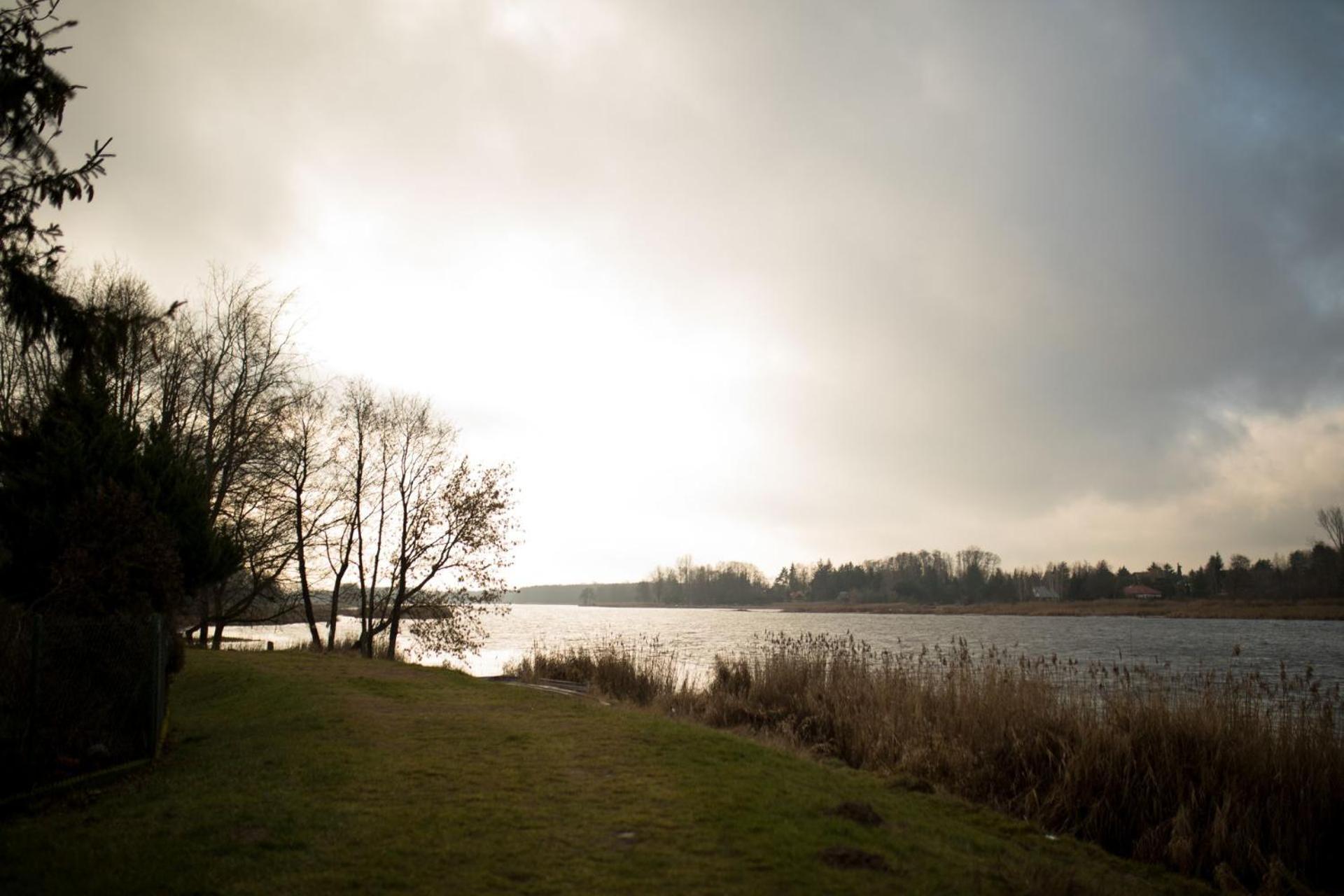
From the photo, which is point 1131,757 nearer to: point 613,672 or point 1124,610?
point 613,672

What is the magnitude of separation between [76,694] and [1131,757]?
12.9m

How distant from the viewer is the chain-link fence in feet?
26.5

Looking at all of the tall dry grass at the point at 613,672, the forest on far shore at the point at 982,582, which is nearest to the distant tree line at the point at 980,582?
the forest on far shore at the point at 982,582

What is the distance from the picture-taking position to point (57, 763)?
28.0ft

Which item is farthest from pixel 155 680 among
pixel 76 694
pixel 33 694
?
pixel 33 694

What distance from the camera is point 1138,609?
73.1 meters

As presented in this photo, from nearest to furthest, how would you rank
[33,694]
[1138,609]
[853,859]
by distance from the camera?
[853,859] → [33,694] → [1138,609]

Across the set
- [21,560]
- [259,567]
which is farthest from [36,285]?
[259,567]

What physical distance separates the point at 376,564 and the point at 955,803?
89.9ft

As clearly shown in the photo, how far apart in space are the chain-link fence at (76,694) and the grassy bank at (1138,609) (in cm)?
7058

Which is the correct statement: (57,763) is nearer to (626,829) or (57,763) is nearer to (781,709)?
(626,829)

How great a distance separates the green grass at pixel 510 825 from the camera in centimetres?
539

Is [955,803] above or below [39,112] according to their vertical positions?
below

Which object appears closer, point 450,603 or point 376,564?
point 450,603
